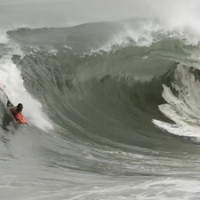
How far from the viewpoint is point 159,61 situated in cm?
1945

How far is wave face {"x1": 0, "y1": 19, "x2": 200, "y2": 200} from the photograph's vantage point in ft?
28.0

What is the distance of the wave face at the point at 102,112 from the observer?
28.0 ft

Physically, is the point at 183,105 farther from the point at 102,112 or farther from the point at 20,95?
the point at 20,95

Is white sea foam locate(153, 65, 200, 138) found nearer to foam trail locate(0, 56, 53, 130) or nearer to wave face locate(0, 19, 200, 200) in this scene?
wave face locate(0, 19, 200, 200)

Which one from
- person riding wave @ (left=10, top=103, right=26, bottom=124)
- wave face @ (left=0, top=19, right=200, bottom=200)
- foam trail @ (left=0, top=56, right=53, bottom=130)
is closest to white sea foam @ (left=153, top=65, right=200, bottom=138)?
wave face @ (left=0, top=19, right=200, bottom=200)

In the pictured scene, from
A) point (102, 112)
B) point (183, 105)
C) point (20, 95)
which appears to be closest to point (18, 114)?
point (20, 95)

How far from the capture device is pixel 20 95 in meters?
13.6

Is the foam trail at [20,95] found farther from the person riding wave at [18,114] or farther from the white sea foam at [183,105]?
the white sea foam at [183,105]

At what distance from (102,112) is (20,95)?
2663mm

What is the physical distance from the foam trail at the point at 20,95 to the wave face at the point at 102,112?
0.11 feet

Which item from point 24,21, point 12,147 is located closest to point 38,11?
point 24,21

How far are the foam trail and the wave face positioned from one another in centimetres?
3

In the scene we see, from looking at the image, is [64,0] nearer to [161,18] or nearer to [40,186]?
[161,18]

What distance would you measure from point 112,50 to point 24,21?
20.2ft
